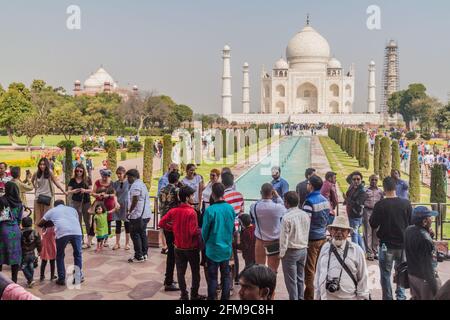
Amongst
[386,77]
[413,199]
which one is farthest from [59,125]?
[386,77]

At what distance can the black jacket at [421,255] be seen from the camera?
10.4 ft

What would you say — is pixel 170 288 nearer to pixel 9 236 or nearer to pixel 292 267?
pixel 292 267

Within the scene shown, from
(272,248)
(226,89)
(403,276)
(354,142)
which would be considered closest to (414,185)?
(272,248)

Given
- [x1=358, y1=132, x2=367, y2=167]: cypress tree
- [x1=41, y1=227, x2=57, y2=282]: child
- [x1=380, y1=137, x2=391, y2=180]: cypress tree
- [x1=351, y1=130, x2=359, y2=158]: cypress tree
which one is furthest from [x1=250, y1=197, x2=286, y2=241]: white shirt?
[x1=351, y1=130, x2=359, y2=158]: cypress tree

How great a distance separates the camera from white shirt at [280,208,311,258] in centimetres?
→ 88

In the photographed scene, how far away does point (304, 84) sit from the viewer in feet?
194

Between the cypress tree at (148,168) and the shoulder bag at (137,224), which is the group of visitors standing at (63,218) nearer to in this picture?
the shoulder bag at (137,224)

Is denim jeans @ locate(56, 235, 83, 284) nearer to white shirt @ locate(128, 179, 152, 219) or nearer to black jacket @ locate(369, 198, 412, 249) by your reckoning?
white shirt @ locate(128, 179, 152, 219)

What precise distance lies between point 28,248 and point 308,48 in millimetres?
56328

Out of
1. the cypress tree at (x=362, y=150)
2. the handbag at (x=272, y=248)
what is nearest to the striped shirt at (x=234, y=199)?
the handbag at (x=272, y=248)

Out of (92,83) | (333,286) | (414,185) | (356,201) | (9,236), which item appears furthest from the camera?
(92,83)

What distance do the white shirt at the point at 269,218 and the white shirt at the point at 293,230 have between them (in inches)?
10.9

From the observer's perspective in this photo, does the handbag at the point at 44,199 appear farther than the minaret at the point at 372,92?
No
